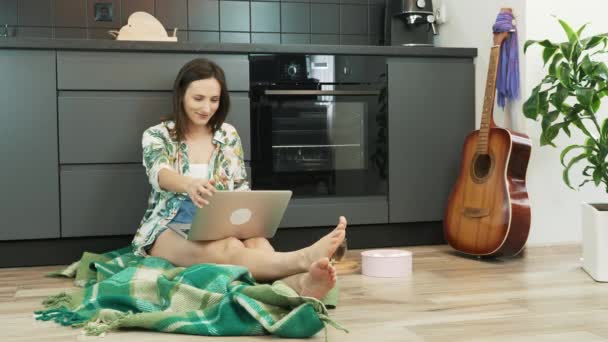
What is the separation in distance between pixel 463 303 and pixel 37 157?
5.62ft

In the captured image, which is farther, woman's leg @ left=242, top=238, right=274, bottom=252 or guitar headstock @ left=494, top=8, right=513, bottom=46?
guitar headstock @ left=494, top=8, right=513, bottom=46

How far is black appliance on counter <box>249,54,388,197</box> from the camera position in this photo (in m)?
3.08

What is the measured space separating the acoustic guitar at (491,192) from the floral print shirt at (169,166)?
924 mm

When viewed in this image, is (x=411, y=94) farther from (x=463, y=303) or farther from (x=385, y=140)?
(x=463, y=303)

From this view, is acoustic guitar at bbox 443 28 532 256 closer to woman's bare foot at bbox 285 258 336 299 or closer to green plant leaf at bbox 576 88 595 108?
green plant leaf at bbox 576 88 595 108

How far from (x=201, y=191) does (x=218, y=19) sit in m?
1.77

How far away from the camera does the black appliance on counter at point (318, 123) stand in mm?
3080

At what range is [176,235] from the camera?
8.05ft

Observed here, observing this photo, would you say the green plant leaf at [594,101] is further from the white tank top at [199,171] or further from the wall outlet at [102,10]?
the wall outlet at [102,10]

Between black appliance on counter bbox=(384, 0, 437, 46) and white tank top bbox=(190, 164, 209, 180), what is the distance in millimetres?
1405

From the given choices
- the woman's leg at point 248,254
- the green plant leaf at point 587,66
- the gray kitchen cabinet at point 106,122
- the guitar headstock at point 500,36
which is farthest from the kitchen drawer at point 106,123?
the green plant leaf at point 587,66

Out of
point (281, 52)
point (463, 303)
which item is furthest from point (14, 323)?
point (281, 52)

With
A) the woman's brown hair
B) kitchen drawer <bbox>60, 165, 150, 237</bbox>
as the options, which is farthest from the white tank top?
kitchen drawer <bbox>60, 165, 150, 237</bbox>

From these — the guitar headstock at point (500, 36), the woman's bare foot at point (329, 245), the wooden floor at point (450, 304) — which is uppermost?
the guitar headstock at point (500, 36)
